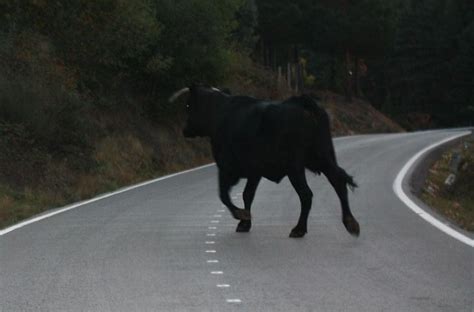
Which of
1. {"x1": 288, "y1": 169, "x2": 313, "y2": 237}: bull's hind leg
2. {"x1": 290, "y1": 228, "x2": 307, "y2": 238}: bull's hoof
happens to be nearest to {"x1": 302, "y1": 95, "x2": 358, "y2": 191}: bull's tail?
{"x1": 288, "y1": 169, "x2": 313, "y2": 237}: bull's hind leg

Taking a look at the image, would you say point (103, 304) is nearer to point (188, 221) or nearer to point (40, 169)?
point (188, 221)

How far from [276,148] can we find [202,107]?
5.47ft

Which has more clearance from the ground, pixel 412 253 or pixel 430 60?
pixel 412 253

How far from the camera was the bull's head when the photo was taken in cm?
1328

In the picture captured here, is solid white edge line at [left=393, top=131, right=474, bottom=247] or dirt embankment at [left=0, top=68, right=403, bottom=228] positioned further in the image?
dirt embankment at [left=0, top=68, right=403, bottom=228]

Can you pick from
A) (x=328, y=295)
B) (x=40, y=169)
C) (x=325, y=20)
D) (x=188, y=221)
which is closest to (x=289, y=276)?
(x=328, y=295)

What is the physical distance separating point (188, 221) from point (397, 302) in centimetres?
680

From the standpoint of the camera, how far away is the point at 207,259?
1051cm

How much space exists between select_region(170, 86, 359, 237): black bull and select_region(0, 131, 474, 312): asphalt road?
0.50 meters

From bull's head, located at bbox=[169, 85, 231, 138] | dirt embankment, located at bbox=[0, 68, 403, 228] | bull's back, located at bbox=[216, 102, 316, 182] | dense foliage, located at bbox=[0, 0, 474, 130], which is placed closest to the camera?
bull's back, located at bbox=[216, 102, 316, 182]

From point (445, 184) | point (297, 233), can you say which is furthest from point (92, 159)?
point (297, 233)

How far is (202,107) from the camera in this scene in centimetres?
1342

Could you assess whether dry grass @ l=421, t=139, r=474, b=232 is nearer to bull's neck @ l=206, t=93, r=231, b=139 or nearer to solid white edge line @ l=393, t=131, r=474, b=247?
solid white edge line @ l=393, t=131, r=474, b=247

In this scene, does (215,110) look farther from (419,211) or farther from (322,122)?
(419,211)
